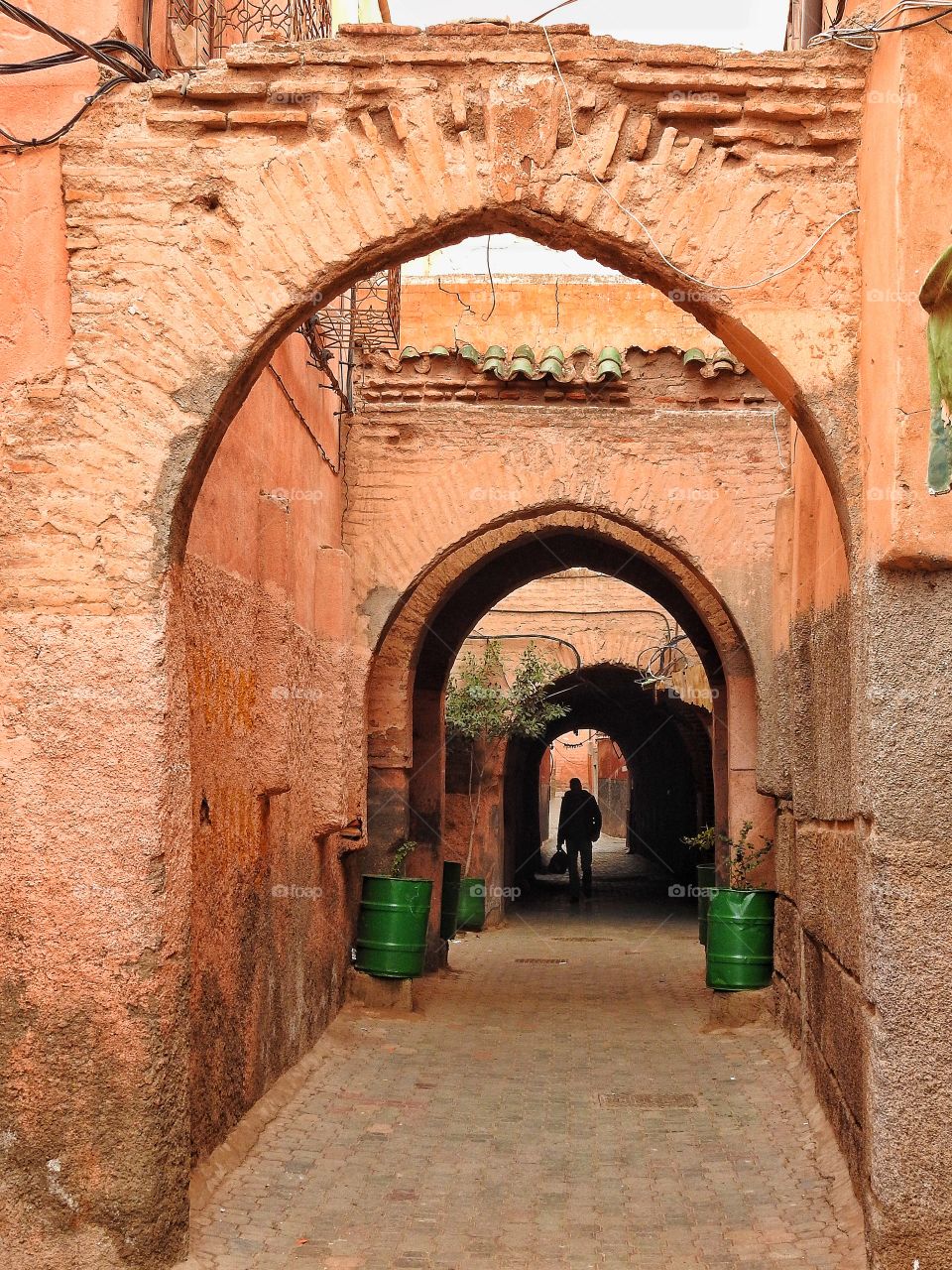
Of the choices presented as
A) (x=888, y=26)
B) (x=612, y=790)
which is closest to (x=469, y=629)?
(x=888, y=26)

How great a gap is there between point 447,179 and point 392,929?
5710 millimetres

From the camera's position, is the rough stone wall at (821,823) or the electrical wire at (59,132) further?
the rough stone wall at (821,823)

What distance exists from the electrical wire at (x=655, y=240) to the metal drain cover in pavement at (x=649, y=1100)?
396 centimetres

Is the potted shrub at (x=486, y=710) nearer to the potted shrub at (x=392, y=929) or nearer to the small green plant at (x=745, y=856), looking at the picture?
the potted shrub at (x=392, y=929)

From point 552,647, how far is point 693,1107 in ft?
28.8

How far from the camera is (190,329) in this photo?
4297mm

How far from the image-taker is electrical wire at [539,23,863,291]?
14.3 feet

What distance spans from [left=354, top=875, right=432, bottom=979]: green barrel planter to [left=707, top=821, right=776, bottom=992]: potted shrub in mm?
1873

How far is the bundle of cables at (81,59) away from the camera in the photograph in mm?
4215

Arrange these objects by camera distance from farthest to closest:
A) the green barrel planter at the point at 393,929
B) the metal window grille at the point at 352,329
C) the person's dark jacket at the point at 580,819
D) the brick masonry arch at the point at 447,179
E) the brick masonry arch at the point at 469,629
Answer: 1. the person's dark jacket at the point at 580,819
2. the brick masonry arch at the point at 469,629
3. the green barrel planter at the point at 393,929
4. the metal window grille at the point at 352,329
5. the brick masonry arch at the point at 447,179

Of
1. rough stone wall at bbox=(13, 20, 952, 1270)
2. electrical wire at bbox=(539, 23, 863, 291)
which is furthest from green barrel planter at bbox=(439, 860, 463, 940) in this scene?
electrical wire at bbox=(539, 23, 863, 291)

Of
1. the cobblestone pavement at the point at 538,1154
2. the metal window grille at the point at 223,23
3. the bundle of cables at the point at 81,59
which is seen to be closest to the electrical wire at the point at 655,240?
the bundle of cables at the point at 81,59

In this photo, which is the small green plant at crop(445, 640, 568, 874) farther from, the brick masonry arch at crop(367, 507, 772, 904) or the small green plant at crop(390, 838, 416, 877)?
the small green plant at crop(390, 838, 416, 877)

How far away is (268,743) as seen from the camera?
6.33m
